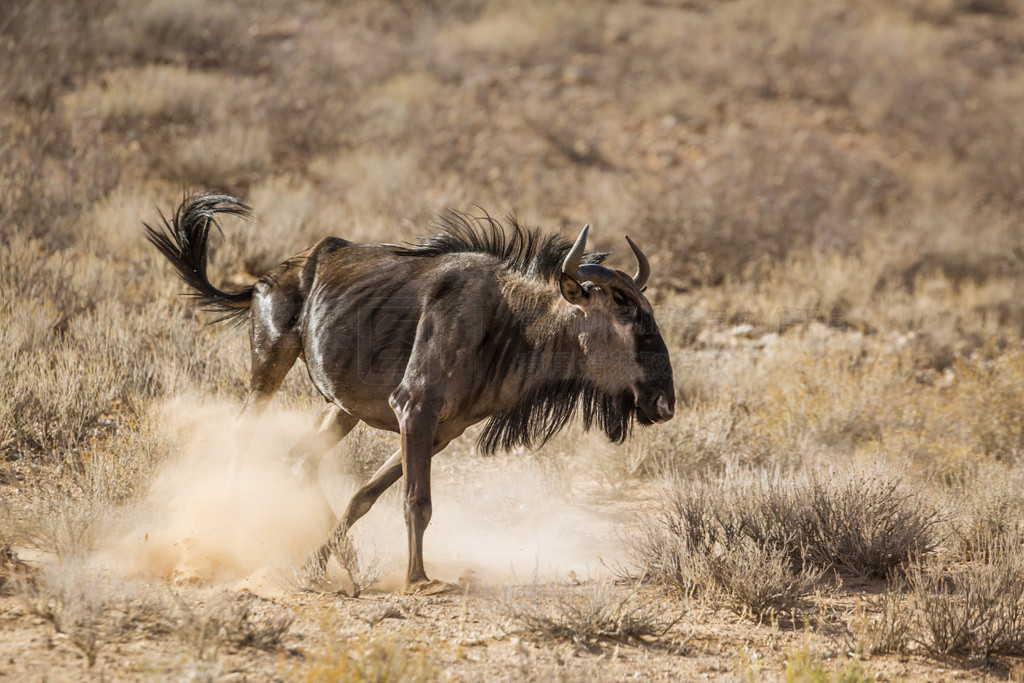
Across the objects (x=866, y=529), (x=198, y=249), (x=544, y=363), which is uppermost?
(x=198, y=249)

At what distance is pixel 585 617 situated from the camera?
453cm

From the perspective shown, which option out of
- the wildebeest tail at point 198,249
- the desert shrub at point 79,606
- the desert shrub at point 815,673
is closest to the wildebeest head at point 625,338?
the desert shrub at point 815,673

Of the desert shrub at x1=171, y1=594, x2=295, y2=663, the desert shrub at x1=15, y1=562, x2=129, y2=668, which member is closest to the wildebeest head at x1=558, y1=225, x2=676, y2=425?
the desert shrub at x1=171, y1=594, x2=295, y2=663

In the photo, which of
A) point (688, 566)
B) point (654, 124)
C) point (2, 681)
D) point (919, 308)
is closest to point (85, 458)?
point (2, 681)

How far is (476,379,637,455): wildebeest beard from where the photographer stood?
5.04 m

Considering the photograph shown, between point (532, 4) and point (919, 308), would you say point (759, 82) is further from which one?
point (919, 308)

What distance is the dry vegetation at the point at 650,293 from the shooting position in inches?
179

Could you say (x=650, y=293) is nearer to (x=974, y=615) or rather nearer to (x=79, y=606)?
(x=974, y=615)

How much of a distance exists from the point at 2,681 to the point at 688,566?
3547 mm

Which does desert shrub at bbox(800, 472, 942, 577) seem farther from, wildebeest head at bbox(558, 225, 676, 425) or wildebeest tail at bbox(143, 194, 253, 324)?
wildebeest tail at bbox(143, 194, 253, 324)

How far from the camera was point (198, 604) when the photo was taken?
443 centimetres

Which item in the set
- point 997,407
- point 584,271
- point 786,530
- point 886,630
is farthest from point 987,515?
point 584,271

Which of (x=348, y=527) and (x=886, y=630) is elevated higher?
(x=348, y=527)

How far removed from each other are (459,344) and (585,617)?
1559 millimetres
